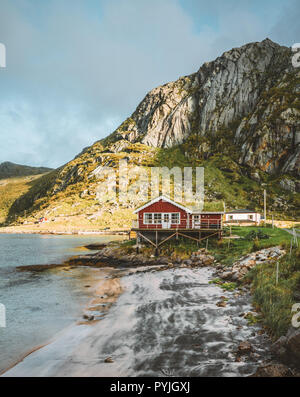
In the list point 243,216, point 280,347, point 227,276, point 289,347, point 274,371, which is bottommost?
point 227,276

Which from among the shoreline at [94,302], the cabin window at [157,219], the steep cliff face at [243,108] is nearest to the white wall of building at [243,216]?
the cabin window at [157,219]

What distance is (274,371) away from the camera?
7828 mm

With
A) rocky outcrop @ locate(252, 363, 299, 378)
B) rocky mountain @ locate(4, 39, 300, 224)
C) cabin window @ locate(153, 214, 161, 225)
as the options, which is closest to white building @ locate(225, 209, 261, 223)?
cabin window @ locate(153, 214, 161, 225)

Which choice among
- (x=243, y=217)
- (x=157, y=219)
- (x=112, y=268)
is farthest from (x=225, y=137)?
(x=112, y=268)

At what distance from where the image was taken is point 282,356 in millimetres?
8578

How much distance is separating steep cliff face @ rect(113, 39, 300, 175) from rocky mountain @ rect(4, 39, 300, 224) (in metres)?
0.41

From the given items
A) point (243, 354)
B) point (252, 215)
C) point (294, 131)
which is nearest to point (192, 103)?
point (294, 131)

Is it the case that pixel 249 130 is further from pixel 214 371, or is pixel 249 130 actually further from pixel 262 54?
pixel 214 371

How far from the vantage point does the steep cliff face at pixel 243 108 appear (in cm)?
11550

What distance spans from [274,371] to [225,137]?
5805 inches

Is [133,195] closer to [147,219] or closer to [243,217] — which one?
[243,217]

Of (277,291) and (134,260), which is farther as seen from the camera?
(134,260)

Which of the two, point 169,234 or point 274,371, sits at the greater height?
point 169,234

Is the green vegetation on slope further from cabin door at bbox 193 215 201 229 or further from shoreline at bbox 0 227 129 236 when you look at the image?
shoreline at bbox 0 227 129 236
